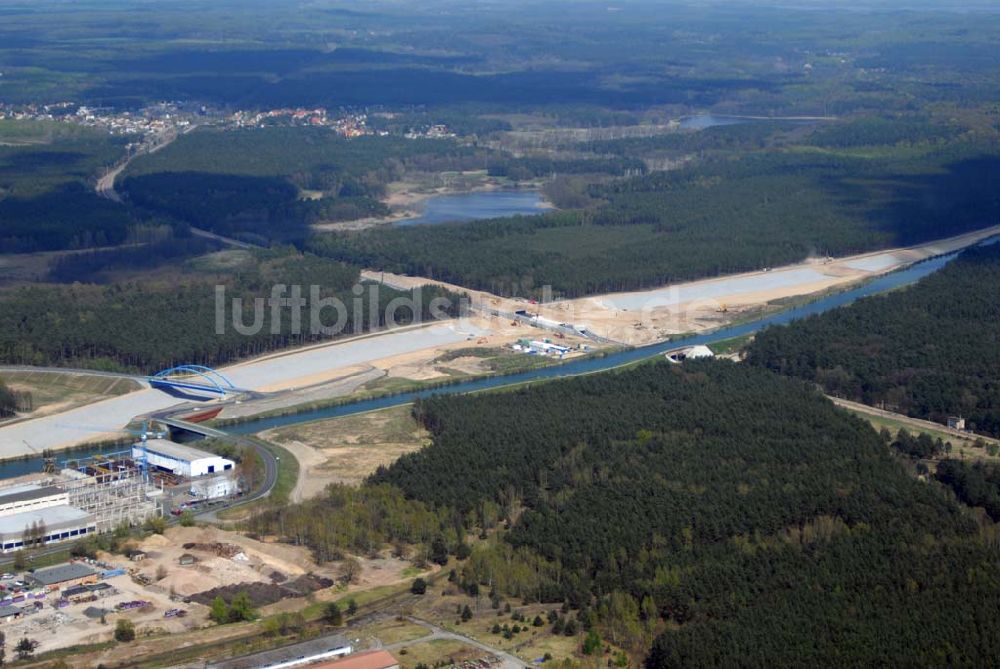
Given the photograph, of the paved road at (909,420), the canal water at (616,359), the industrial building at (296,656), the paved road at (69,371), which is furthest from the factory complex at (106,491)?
the paved road at (909,420)

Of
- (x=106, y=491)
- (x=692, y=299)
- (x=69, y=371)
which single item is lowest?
(x=692, y=299)

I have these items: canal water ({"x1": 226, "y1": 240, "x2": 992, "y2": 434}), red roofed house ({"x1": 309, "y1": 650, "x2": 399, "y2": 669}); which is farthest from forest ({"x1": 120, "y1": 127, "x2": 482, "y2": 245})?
red roofed house ({"x1": 309, "y1": 650, "x2": 399, "y2": 669})

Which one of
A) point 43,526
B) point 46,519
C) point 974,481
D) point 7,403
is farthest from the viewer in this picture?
point 7,403

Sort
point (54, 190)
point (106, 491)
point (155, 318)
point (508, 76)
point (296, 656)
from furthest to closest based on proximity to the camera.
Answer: point (508, 76), point (54, 190), point (155, 318), point (106, 491), point (296, 656)

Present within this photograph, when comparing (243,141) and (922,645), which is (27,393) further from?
(243,141)

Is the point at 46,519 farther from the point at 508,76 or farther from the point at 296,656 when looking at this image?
the point at 508,76

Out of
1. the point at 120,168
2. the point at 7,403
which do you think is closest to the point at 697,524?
the point at 7,403

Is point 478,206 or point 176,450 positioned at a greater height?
point 176,450
